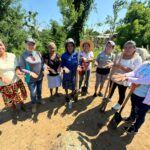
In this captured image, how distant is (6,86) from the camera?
421 centimetres

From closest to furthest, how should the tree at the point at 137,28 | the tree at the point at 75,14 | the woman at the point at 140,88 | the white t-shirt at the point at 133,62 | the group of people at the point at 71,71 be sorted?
the woman at the point at 140,88 → the group of people at the point at 71,71 → the white t-shirt at the point at 133,62 → the tree at the point at 137,28 → the tree at the point at 75,14

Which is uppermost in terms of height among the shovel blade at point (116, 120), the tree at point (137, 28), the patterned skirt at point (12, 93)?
the tree at point (137, 28)

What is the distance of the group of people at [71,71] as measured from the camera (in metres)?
3.54

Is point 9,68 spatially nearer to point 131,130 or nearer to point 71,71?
point 71,71

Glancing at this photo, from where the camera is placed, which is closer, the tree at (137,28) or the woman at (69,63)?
the woman at (69,63)

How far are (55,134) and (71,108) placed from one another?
115cm

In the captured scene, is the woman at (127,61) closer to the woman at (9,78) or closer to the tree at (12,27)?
the woman at (9,78)

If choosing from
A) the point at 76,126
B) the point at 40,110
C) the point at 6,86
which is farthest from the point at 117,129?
the point at 6,86

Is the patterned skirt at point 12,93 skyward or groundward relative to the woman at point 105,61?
groundward

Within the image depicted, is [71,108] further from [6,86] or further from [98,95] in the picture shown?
[6,86]

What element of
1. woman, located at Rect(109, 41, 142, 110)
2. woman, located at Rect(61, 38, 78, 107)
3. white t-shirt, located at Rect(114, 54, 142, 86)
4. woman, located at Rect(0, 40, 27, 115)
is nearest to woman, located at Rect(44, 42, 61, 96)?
woman, located at Rect(61, 38, 78, 107)

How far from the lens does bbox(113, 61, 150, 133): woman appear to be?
320 cm

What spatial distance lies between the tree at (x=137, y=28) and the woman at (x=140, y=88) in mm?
12147

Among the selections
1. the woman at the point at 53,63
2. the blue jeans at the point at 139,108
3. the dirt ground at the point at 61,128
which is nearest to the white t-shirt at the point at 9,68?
the woman at the point at 53,63
